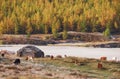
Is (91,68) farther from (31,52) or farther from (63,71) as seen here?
(31,52)

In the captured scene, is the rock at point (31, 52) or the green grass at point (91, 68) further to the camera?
the rock at point (31, 52)

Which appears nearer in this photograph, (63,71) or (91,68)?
(63,71)

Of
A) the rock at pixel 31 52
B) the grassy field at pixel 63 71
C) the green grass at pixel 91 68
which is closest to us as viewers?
the grassy field at pixel 63 71

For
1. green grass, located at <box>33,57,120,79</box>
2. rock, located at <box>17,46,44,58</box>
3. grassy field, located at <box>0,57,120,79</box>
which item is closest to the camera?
grassy field, located at <box>0,57,120,79</box>

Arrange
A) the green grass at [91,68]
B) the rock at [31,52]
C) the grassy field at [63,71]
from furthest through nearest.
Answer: the rock at [31,52]
the green grass at [91,68]
the grassy field at [63,71]

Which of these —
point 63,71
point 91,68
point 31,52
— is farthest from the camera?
point 31,52

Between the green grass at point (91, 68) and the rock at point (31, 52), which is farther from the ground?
the rock at point (31, 52)

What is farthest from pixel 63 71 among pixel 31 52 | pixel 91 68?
pixel 31 52

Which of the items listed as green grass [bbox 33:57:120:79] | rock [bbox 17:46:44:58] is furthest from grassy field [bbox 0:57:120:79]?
rock [bbox 17:46:44:58]

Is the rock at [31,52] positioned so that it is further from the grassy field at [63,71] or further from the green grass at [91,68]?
the grassy field at [63,71]

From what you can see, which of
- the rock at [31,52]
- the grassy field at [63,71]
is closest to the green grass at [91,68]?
the grassy field at [63,71]

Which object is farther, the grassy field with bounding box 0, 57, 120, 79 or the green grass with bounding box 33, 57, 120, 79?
the green grass with bounding box 33, 57, 120, 79

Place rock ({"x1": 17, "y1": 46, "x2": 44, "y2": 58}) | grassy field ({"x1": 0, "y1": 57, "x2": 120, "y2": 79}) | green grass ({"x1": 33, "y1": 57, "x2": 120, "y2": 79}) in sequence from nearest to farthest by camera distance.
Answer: grassy field ({"x1": 0, "y1": 57, "x2": 120, "y2": 79}) < green grass ({"x1": 33, "y1": 57, "x2": 120, "y2": 79}) < rock ({"x1": 17, "y1": 46, "x2": 44, "y2": 58})

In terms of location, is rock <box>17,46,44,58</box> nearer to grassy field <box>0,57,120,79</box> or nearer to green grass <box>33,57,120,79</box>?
green grass <box>33,57,120,79</box>
